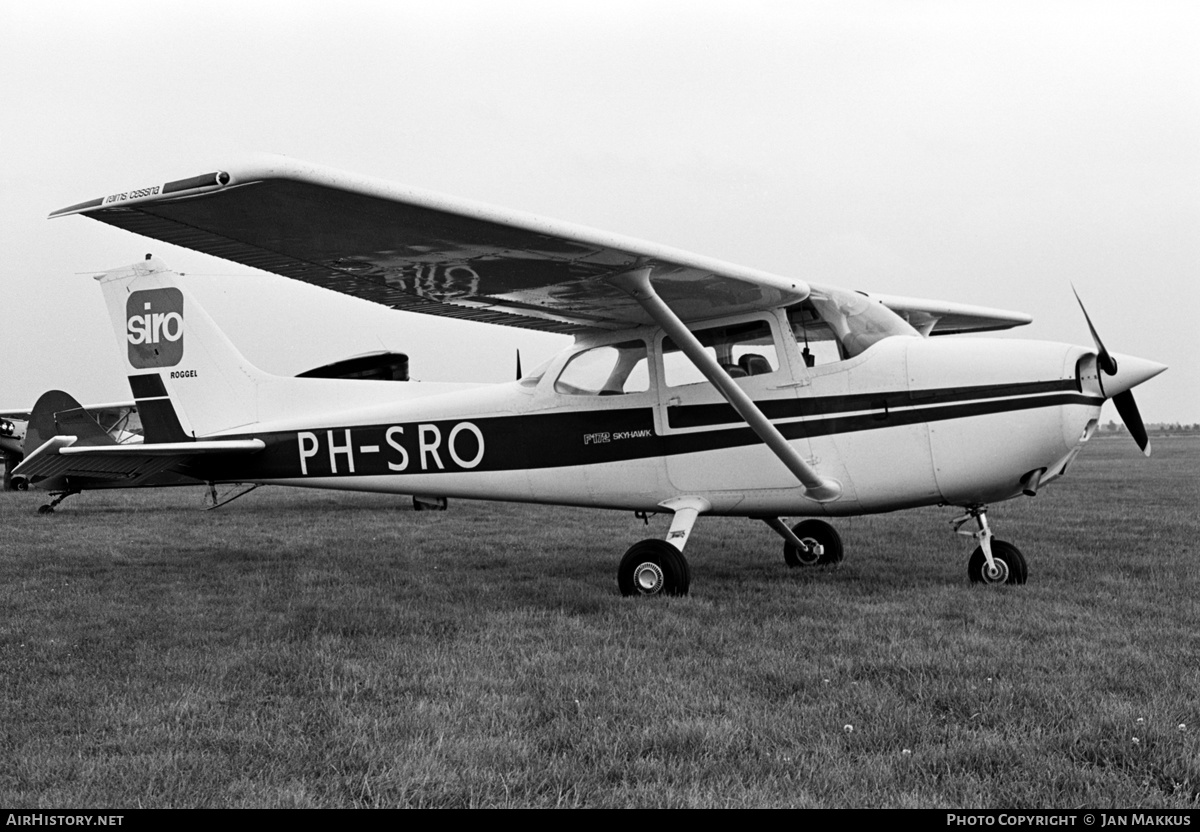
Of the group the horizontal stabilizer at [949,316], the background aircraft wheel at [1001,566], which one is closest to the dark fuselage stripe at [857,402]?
the background aircraft wheel at [1001,566]

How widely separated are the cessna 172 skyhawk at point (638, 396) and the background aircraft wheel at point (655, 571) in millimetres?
17

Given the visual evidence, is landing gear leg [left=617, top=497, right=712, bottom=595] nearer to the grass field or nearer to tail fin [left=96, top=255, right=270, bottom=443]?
the grass field

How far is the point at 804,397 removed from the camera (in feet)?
22.8

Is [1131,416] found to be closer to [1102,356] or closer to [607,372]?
[1102,356]

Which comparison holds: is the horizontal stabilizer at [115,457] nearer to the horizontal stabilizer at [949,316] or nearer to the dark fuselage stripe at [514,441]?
the dark fuselage stripe at [514,441]

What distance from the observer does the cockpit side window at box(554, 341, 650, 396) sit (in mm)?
7543

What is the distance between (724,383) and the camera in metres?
6.59

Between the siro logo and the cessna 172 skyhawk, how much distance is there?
1.13 m

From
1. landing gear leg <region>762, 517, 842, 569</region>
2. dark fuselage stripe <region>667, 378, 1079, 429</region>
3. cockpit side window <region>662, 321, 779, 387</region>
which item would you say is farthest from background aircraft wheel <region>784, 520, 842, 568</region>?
cockpit side window <region>662, 321, 779, 387</region>

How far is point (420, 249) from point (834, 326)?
322 centimetres

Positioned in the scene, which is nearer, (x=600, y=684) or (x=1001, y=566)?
(x=600, y=684)

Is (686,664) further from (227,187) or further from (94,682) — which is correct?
(227,187)

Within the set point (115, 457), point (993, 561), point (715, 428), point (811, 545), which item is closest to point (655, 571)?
point (715, 428)

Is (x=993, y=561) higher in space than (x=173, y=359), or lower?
lower
